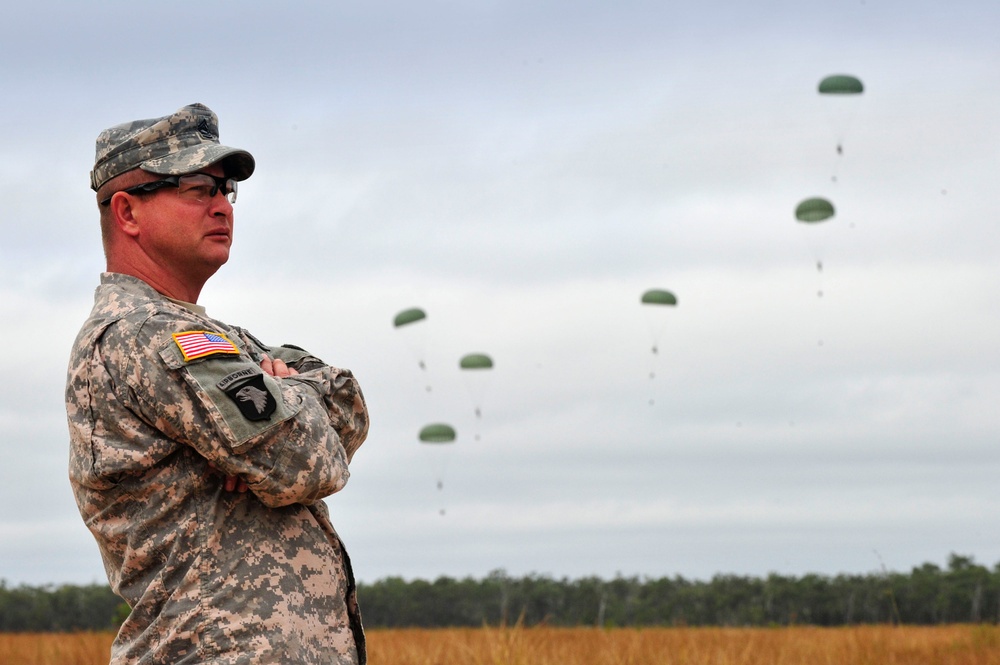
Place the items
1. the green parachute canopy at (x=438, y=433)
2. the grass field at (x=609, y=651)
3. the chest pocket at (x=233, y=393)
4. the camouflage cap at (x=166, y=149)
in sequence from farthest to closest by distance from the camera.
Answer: the green parachute canopy at (x=438, y=433)
the grass field at (x=609, y=651)
the camouflage cap at (x=166, y=149)
the chest pocket at (x=233, y=393)

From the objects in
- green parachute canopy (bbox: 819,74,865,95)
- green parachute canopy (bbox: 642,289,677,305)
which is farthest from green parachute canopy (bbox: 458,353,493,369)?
green parachute canopy (bbox: 819,74,865,95)

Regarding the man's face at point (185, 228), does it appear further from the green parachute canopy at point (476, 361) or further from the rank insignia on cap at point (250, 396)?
the green parachute canopy at point (476, 361)

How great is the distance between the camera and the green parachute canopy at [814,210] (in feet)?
88.0

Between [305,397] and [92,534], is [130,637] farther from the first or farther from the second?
[305,397]

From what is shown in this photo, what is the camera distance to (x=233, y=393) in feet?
8.54

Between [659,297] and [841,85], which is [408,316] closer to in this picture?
[659,297]

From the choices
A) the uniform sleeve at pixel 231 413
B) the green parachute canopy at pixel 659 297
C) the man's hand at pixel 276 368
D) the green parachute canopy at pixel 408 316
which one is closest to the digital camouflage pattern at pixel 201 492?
the uniform sleeve at pixel 231 413

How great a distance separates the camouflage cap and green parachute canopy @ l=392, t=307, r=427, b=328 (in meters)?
22.6

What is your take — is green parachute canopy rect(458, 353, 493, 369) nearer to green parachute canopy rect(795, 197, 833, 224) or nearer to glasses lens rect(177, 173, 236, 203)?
green parachute canopy rect(795, 197, 833, 224)

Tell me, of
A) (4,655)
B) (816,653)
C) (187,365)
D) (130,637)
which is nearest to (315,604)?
(130,637)

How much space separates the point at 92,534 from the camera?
2824 millimetres

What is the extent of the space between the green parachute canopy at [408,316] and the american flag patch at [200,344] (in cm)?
2304

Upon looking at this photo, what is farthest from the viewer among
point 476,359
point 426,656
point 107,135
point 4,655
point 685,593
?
point 685,593

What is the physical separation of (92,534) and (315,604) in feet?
1.89
